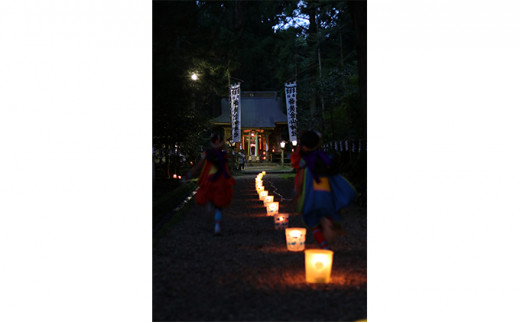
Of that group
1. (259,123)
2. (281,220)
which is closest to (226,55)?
(281,220)

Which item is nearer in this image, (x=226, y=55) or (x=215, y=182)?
(x=215, y=182)

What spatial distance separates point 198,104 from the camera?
60.7ft

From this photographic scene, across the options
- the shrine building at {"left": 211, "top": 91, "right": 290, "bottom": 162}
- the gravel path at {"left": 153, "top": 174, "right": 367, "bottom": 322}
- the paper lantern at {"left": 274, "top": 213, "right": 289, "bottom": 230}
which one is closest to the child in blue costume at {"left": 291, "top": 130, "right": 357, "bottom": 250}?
the gravel path at {"left": 153, "top": 174, "right": 367, "bottom": 322}

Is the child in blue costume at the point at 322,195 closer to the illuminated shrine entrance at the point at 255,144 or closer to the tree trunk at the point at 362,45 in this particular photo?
the tree trunk at the point at 362,45

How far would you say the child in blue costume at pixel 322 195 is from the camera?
6.53 meters

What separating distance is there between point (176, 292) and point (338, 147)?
31.4 ft

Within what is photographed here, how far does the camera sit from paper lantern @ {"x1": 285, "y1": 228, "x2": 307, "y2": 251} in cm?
719

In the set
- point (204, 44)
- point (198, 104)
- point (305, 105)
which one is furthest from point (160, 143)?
point (305, 105)

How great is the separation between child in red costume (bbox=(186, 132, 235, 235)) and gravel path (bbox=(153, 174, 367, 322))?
503mm

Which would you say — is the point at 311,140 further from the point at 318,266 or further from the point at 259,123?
the point at 259,123

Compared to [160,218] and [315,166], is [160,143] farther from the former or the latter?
[315,166]

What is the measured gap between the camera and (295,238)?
7.20 meters

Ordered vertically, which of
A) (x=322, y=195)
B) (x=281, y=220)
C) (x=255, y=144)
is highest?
(x=255, y=144)

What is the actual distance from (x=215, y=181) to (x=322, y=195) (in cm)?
275
